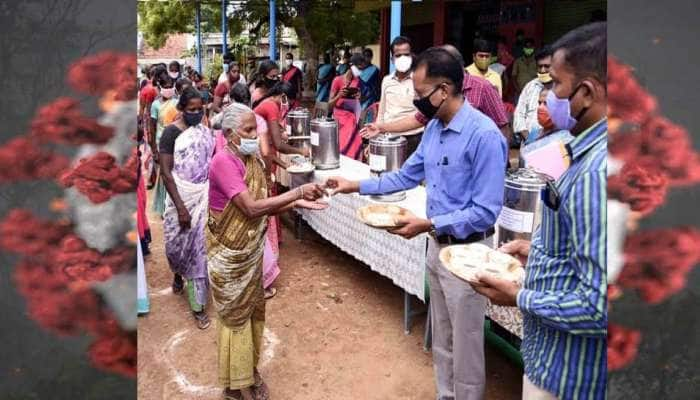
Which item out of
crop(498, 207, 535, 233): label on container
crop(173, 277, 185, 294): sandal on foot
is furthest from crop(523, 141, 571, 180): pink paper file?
crop(173, 277, 185, 294): sandal on foot

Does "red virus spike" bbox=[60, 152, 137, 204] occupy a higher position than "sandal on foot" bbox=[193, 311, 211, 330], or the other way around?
"red virus spike" bbox=[60, 152, 137, 204]

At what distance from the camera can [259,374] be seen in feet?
11.9

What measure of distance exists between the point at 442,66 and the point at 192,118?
7.58 ft

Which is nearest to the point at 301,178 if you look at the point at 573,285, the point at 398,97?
the point at 398,97

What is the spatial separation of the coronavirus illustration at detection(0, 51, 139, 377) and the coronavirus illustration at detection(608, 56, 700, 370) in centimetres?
112

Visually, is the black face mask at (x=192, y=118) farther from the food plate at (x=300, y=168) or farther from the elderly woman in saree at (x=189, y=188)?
the food plate at (x=300, y=168)

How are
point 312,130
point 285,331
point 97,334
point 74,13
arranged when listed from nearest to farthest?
point 74,13
point 97,334
point 285,331
point 312,130

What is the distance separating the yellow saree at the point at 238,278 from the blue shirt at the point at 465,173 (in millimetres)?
957

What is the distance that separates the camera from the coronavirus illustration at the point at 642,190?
4.45ft

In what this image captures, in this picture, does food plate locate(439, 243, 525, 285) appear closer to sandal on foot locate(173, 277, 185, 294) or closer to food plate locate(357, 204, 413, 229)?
food plate locate(357, 204, 413, 229)

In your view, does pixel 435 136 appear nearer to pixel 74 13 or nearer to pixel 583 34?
pixel 583 34

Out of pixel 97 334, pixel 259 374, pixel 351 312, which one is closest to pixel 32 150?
pixel 97 334

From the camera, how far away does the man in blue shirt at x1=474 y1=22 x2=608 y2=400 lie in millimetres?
1393

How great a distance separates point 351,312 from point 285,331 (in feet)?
1.94
